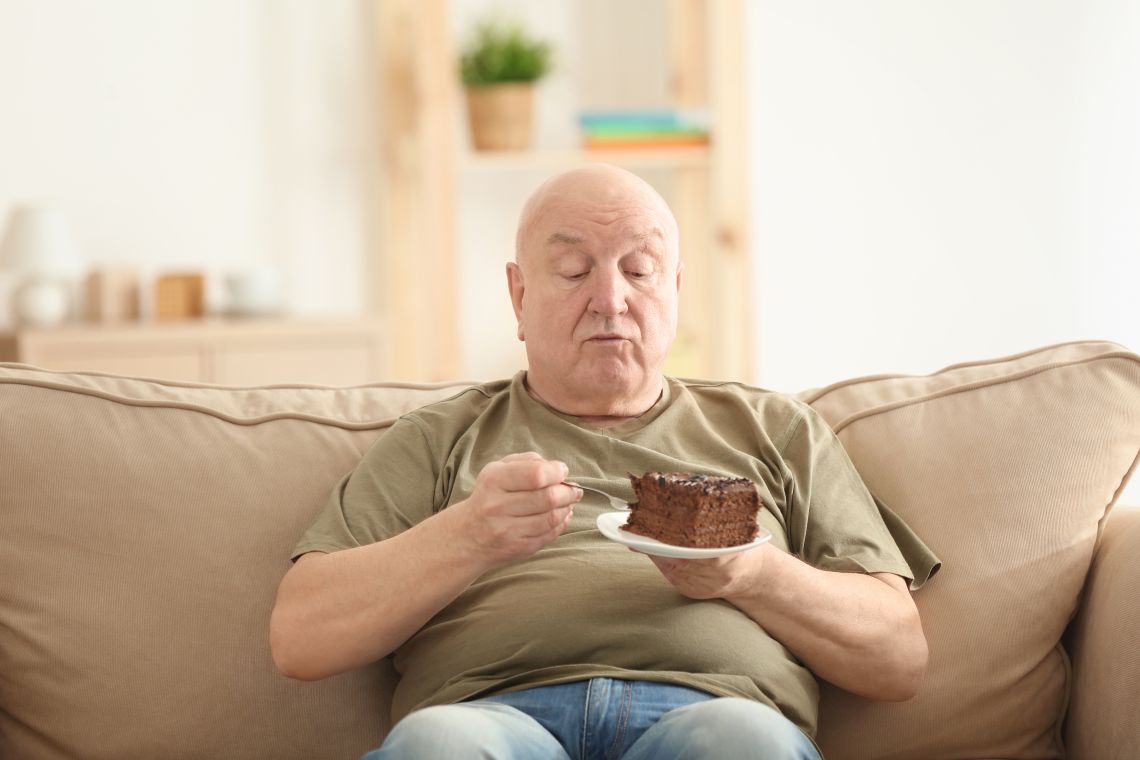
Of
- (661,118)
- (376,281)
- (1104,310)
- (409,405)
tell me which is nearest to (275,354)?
(376,281)

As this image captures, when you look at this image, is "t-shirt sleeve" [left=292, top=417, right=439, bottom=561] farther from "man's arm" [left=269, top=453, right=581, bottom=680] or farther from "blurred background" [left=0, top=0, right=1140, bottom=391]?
"blurred background" [left=0, top=0, right=1140, bottom=391]

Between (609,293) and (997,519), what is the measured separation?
24.0 inches

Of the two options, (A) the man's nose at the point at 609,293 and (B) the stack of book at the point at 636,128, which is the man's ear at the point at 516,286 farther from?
(B) the stack of book at the point at 636,128

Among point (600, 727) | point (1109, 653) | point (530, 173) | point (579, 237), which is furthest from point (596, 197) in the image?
point (530, 173)

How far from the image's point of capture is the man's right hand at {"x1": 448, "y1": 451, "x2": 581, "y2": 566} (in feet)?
4.77

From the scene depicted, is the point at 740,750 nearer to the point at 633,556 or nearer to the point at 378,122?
the point at 633,556

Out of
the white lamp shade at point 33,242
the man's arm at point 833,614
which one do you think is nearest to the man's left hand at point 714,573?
the man's arm at point 833,614

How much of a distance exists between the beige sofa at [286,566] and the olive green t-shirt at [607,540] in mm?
101

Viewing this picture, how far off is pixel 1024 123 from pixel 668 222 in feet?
9.32

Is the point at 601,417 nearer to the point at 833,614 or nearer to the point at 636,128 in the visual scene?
the point at 833,614

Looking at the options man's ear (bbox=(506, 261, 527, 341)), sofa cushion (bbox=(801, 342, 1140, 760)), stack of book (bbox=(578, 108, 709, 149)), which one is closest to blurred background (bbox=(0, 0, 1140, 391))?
stack of book (bbox=(578, 108, 709, 149))

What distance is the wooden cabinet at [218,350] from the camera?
3578 mm

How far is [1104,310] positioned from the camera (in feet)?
13.8

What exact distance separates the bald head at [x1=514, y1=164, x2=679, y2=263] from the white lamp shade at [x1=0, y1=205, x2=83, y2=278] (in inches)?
91.3
